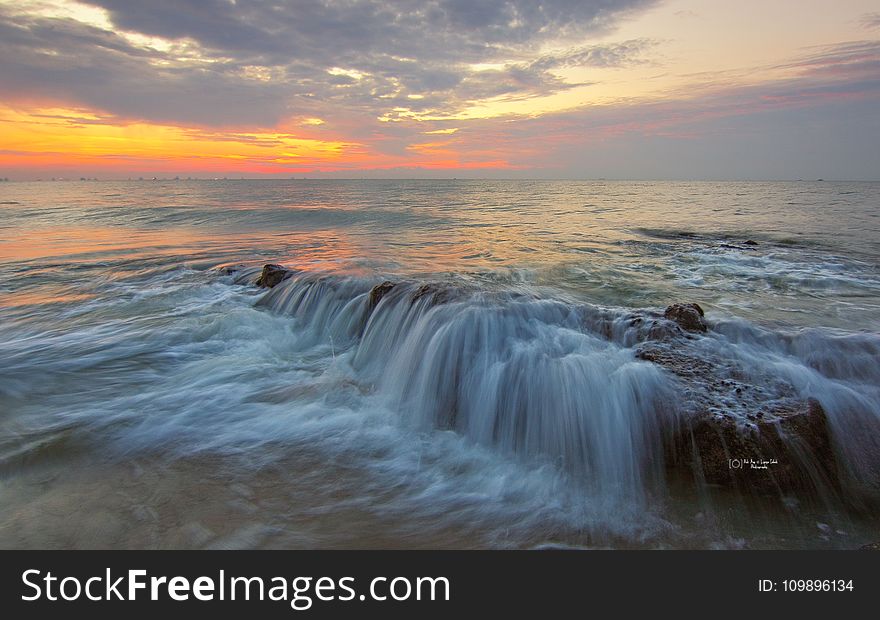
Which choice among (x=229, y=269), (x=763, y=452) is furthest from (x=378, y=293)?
(x=229, y=269)

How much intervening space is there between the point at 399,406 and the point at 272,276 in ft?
20.2

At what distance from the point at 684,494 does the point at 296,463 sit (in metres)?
3.51

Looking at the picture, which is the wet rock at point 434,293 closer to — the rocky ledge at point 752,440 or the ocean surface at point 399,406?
the ocean surface at point 399,406

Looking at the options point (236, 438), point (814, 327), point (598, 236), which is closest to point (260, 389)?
point (236, 438)

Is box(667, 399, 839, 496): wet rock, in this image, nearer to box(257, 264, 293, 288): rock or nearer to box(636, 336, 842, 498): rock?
box(636, 336, 842, 498): rock

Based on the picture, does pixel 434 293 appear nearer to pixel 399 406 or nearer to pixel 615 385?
pixel 399 406

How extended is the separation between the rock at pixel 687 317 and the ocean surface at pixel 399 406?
0.16 metres

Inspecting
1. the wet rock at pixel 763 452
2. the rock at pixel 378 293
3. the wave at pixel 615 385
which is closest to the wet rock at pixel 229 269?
the rock at pixel 378 293

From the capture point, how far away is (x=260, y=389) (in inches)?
239

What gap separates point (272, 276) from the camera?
33.6ft

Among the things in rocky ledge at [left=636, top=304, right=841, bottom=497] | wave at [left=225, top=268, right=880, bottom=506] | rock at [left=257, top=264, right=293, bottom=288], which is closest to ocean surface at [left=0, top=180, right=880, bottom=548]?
wave at [left=225, top=268, right=880, bottom=506]

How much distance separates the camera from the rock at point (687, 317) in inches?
238

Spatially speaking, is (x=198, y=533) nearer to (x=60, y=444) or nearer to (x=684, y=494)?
(x=60, y=444)
